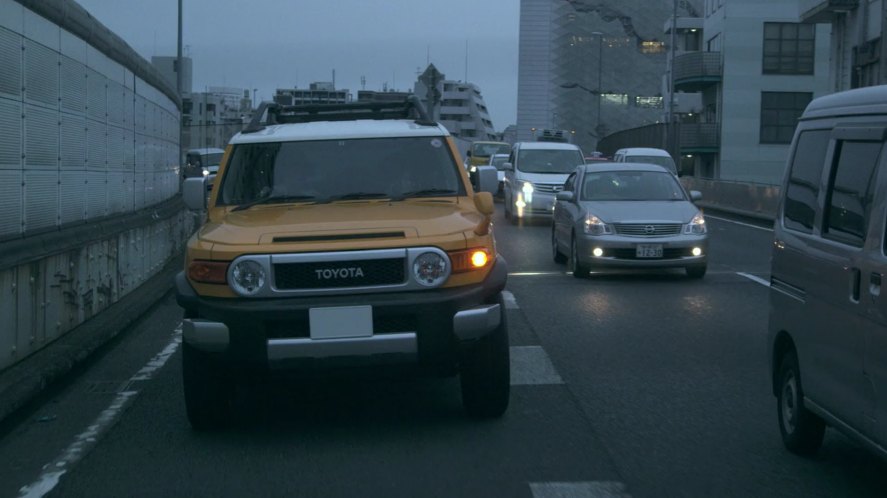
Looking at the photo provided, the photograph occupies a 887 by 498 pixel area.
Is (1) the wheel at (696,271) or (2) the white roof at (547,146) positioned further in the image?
(2) the white roof at (547,146)

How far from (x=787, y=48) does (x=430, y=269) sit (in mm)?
60208

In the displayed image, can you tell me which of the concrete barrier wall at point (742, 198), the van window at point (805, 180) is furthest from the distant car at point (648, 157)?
the van window at point (805, 180)

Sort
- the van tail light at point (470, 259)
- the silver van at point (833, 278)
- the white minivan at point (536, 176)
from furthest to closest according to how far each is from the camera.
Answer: the white minivan at point (536, 176), the van tail light at point (470, 259), the silver van at point (833, 278)

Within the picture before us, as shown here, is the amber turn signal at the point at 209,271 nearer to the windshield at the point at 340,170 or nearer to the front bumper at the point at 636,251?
the windshield at the point at 340,170

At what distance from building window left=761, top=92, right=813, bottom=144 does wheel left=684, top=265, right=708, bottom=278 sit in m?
50.6

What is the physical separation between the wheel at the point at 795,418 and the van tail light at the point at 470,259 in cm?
187

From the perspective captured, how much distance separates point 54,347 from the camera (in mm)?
9750

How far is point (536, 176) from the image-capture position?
27656mm

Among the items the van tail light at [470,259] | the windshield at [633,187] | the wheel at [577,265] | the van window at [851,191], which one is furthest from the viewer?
the windshield at [633,187]

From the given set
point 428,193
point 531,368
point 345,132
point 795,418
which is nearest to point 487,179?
point 428,193

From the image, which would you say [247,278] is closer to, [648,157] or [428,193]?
[428,193]

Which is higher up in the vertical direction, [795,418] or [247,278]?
[247,278]

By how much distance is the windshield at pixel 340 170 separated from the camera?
8.10m

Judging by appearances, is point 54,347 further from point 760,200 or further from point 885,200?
point 760,200
